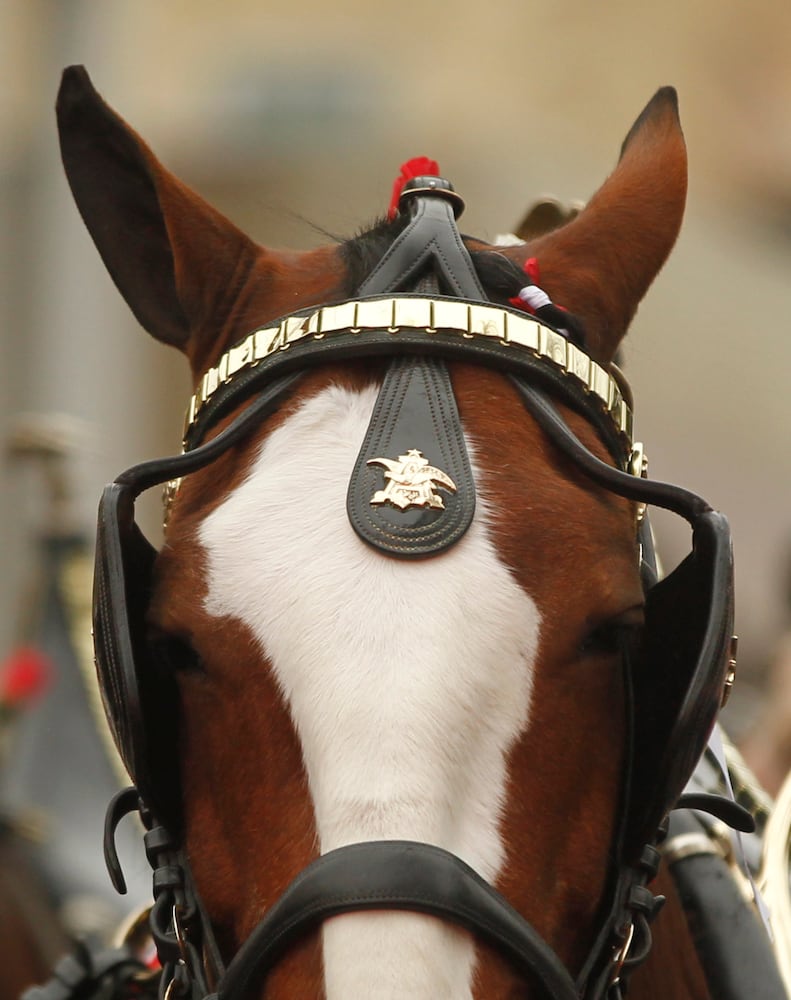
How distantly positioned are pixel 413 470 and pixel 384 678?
10.6 inches

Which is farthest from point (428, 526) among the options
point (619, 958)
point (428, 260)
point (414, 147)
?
point (414, 147)

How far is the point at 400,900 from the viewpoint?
1.59 meters

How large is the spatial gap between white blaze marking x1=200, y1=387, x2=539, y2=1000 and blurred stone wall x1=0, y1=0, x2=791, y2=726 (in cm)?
944

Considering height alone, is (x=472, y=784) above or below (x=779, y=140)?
below

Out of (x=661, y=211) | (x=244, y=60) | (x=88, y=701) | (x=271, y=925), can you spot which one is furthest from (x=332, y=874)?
(x=244, y=60)

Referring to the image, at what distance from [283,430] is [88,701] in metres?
2.48

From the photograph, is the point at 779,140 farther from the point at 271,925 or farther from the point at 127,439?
the point at 271,925

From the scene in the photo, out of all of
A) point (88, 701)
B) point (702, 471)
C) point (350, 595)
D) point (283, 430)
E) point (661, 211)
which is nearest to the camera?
point (350, 595)

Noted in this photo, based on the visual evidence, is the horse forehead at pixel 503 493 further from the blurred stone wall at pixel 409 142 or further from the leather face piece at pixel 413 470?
the blurred stone wall at pixel 409 142

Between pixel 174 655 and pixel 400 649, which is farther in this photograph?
pixel 174 655

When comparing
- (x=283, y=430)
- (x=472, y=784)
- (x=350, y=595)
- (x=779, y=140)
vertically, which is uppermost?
(x=779, y=140)

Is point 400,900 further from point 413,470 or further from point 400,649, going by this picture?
point 413,470

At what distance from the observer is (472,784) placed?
170cm

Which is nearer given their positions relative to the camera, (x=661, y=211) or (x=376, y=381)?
(x=376, y=381)
